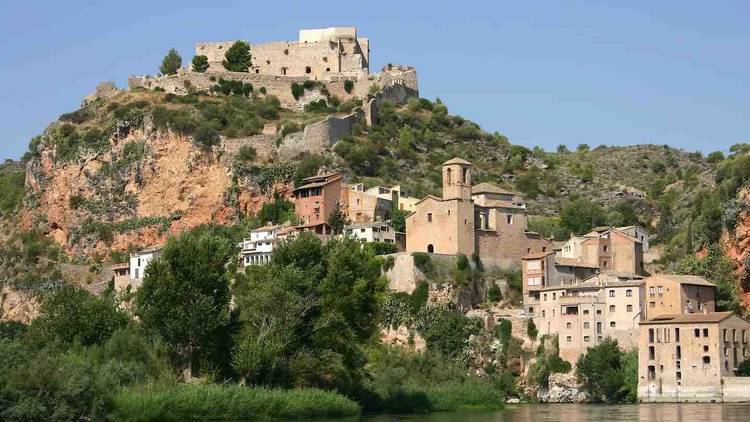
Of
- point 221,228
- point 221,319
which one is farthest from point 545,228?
point 221,319

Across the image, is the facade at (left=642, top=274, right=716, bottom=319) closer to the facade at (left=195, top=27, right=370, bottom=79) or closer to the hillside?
the hillside

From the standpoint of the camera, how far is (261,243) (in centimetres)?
8462

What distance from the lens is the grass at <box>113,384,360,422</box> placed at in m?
50.9

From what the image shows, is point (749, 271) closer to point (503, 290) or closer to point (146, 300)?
point (503, 290)

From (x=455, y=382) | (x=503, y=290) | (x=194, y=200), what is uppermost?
(x=194, y=200)

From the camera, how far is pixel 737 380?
6831 cm

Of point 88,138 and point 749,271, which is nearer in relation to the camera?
point 749,271

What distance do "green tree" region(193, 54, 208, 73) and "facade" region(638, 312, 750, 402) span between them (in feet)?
156

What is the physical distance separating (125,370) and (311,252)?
1112 centimetres

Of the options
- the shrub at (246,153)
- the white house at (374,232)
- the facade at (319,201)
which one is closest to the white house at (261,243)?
the facade at (319,201)

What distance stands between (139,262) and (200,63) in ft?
83.7

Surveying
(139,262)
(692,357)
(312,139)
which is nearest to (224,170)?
(312,139)

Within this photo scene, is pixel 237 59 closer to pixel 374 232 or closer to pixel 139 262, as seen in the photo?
pixel 139 262

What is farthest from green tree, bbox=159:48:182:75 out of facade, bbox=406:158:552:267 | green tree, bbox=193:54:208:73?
facade, bbox=406:158:552:267
